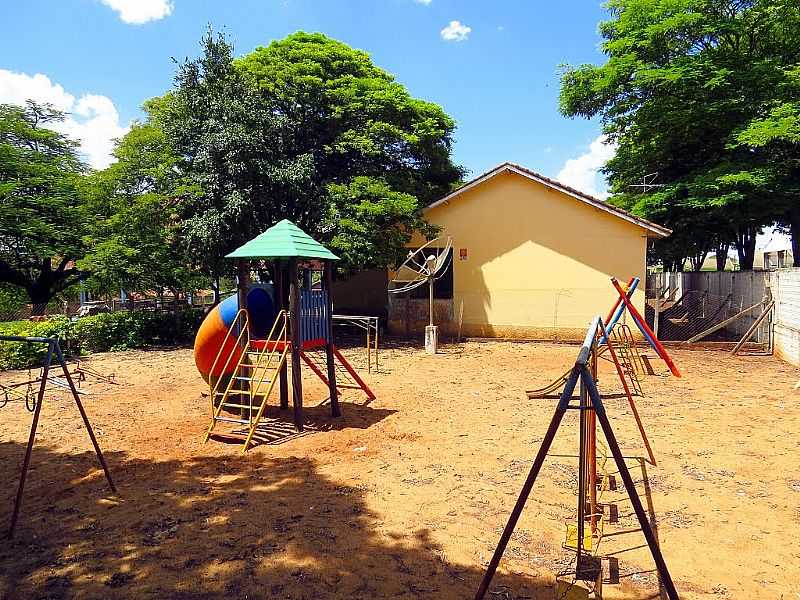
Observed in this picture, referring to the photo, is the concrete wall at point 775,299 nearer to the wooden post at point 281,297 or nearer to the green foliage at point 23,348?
the wooden post at point 281,297

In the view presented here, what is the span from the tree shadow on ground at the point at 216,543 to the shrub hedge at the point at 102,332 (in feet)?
27.7

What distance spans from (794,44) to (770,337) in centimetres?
1030

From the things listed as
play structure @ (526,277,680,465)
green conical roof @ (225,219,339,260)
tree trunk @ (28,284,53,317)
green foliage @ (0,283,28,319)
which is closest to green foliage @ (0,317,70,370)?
green conical roof @ (225,219,339,260)

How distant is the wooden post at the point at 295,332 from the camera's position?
25.8 ft

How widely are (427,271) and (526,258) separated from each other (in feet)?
11.9

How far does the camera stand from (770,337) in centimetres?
1384

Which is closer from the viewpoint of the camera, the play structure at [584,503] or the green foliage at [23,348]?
the play structure at [584,503]

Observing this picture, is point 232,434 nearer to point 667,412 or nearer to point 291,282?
point 291,282

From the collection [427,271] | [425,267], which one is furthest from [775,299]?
[425,267]

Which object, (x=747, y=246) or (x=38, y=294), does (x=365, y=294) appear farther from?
(x=747, y=246)

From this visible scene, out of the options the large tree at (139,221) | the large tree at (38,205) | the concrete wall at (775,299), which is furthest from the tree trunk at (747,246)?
the large tree at (38,205)

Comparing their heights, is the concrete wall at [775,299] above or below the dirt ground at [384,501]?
above

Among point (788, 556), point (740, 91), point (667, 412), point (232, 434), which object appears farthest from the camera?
point (740, 91)

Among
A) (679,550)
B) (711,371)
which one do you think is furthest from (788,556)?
(711,371)
